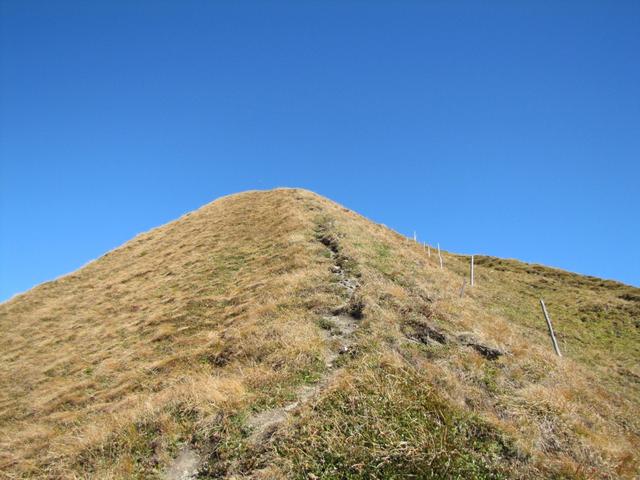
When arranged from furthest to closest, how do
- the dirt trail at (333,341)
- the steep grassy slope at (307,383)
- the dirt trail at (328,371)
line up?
1. the dirt trail at (333,341)
2. the dirt trail at (328,371)
3. the steep grassy slope at (307,383)

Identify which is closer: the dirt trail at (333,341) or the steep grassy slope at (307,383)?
the steep grassy slope at (307,383)

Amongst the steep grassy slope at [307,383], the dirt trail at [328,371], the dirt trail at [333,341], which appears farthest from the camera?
the dirt trail at [333,341]

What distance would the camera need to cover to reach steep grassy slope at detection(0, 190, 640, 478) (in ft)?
24.8

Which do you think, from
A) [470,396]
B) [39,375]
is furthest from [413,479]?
[39,375]

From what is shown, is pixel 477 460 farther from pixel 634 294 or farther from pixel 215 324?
pixel 634 294

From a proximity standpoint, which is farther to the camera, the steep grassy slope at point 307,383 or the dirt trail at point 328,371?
the dirt trail at point 328,371

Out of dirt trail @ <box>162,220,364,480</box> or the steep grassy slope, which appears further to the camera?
dirt trail @ <box>162,220,364,480</box>

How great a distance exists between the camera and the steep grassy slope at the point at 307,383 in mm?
7551

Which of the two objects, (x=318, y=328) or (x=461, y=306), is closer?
(x=318, y=328)

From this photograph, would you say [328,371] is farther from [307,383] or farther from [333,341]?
[333,341]

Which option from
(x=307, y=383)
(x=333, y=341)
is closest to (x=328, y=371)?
(x=307, y=383)

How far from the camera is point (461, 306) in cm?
1609

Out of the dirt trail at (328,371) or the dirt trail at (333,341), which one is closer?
the dirt trail at (328,371)

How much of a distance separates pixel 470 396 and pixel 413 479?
3.04 m
